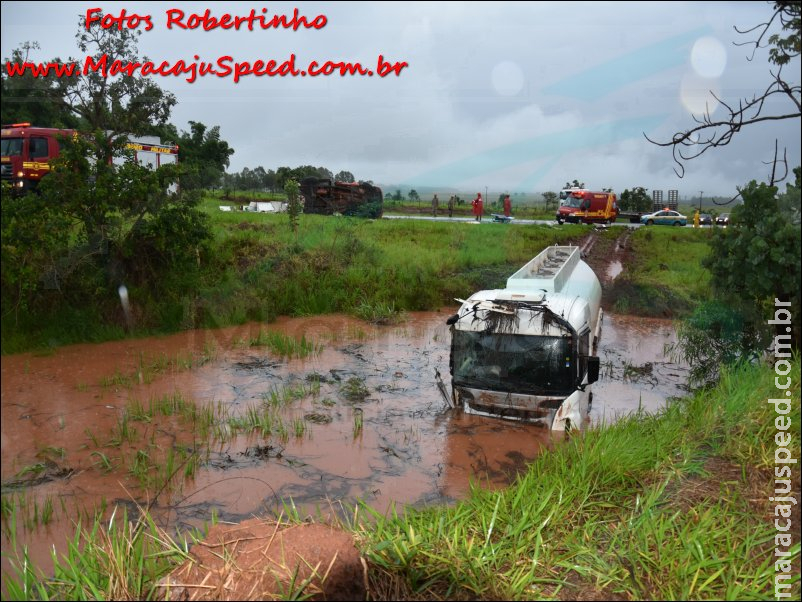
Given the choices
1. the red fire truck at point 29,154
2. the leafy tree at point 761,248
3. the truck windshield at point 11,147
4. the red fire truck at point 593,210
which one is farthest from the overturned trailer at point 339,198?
the leafy tree at point 761,248

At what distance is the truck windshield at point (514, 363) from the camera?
23.0ft

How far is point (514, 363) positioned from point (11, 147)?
10.2m

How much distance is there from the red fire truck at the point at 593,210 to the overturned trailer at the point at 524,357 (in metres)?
13.4

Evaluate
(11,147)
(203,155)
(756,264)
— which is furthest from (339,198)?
(756,264)

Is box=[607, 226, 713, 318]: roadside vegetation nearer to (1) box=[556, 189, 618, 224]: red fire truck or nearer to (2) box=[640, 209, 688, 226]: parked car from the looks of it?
(1) box=[556, 189, 618, 224]: red fire truck

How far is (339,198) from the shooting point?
23750 mm

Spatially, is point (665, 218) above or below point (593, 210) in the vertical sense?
below

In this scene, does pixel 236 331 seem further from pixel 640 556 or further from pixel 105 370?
pixel 640 556

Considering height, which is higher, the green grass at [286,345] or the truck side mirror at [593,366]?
the truck side mirror at [593,366]

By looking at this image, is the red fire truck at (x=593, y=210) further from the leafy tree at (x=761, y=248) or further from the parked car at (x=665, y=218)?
the leafy tree at (x=761, y=248)

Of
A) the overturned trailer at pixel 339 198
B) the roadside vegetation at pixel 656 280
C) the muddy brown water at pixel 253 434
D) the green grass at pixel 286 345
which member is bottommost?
the muddy brown water at pixel 253 434

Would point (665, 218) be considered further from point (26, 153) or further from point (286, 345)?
point (26, 153)

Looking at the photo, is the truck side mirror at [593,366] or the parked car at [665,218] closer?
the truck side mirror at [593,366]

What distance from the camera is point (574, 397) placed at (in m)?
7.03
